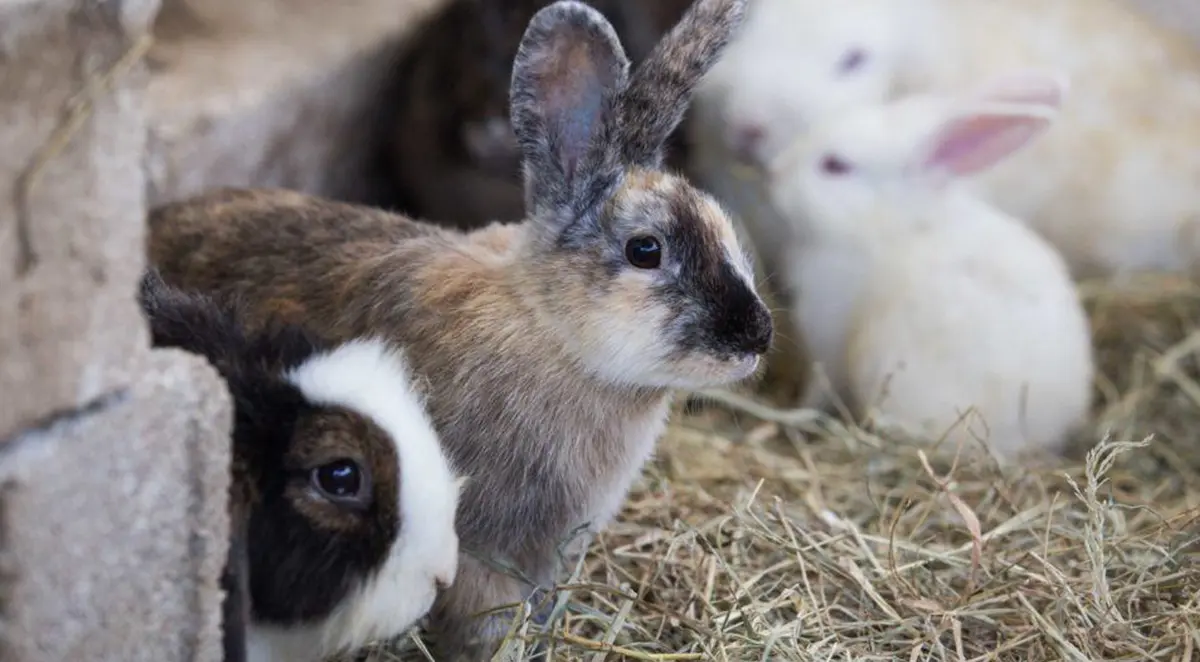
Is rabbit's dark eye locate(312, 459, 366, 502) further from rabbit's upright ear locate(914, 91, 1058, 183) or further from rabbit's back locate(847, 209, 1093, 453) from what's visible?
rabbit's upright ear locate(914, 91, 1058, 183)

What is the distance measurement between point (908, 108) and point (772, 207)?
1.49ft

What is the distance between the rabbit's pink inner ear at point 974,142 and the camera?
11.0ft

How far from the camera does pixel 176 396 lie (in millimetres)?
1555

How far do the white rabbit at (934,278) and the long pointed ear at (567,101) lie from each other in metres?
1.11

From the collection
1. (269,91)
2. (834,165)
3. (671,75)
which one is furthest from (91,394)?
(834,165)

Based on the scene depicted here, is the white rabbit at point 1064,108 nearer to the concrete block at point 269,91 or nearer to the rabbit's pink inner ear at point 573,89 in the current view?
the concrete block at point 269,91

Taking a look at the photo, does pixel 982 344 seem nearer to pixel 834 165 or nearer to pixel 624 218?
→ pixel 834 165

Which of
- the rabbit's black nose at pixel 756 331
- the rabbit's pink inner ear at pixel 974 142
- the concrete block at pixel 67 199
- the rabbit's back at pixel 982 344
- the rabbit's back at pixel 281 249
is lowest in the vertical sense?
the rabbit's back at pixel 982 344

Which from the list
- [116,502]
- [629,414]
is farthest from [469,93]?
[116,502]

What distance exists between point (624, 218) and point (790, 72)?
1800mm

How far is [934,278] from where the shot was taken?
3.21 metres

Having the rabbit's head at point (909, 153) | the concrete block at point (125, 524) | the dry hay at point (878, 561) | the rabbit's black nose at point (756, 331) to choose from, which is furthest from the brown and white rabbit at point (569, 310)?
the rabbit's head at point (909, 153)

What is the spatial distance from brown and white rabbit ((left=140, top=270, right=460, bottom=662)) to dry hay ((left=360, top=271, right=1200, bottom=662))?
33cm

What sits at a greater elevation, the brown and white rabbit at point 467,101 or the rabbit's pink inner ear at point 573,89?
the rabbit's pink inner ear at point 573,89
